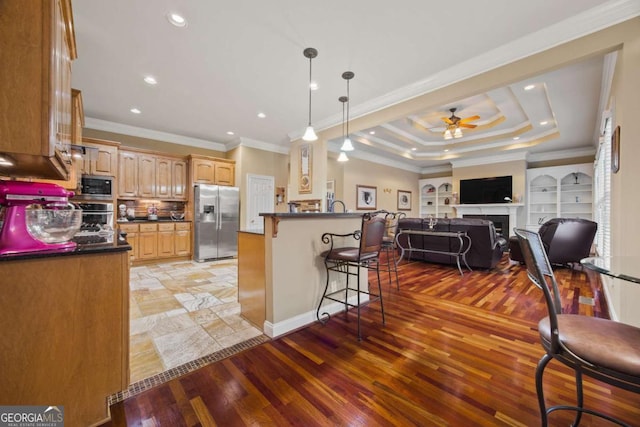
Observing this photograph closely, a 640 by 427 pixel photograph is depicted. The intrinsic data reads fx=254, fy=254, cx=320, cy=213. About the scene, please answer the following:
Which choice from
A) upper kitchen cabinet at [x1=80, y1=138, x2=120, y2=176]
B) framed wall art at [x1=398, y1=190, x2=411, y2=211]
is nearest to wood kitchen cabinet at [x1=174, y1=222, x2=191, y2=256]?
upper kitchen cabinet at [x1=80, y1=138, x2=120, y2=176]

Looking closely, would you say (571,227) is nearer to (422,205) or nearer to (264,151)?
(422,205)

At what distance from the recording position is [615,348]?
979mm

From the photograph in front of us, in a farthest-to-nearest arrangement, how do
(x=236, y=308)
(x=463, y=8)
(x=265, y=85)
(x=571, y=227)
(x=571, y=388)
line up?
(x=571, y=227) → (x=265, y=85) → (x=236, y=308) → (x=463, y=8) → (x=571, y=388)

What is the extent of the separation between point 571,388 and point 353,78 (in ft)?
11.8

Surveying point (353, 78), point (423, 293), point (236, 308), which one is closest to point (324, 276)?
point (236, 308)

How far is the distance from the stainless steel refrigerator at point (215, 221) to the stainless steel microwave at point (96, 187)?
147cm

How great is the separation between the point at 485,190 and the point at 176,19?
8270mm

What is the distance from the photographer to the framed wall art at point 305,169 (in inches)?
209

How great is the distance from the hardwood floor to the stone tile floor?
0.31 m

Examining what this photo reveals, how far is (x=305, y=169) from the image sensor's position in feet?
17.7

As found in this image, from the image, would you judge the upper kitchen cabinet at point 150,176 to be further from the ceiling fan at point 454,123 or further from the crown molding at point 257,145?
the ceiling fan at point 454,123

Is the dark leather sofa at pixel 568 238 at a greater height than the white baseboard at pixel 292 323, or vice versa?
the dark leather sofa at pixel 568 238

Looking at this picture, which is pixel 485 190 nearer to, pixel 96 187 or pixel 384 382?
pixel 384 382

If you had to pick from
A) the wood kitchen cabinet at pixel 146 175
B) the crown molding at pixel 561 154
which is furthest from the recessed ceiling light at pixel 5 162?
the crown molding at pixel 561 154
